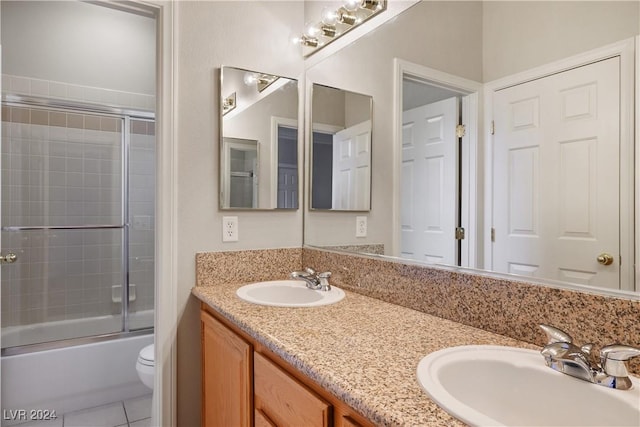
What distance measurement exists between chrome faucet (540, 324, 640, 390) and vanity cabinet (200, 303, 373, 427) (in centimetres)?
38

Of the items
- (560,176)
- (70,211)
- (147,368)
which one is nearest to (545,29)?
(560,176)

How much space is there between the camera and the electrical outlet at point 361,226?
1619 mm

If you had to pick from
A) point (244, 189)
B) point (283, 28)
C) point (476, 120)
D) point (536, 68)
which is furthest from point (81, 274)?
point (536, 68)

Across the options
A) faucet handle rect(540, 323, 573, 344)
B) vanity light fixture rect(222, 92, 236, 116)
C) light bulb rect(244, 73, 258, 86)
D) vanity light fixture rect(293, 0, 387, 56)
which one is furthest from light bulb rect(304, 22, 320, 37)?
faucet handle rect(540, 323, 573, 344)

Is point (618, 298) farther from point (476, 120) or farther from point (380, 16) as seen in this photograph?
point (380, 16)

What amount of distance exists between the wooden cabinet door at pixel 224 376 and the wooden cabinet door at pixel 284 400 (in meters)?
0.06

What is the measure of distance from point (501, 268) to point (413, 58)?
2.61ft

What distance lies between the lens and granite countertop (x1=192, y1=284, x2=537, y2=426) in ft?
2.07

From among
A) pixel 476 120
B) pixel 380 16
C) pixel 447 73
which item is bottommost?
pixel 476 120

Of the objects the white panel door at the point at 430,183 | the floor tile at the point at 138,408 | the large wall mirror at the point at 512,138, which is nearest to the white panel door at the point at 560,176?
the large wall mirror at the point at 512,138

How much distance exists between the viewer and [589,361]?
2.33 ft

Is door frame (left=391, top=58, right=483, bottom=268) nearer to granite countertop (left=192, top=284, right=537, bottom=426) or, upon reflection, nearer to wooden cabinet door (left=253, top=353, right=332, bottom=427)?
granite countertop (left=192, top=284, right=537, bottom=426)

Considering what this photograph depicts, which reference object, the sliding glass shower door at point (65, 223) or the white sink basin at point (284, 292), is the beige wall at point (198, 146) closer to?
the white sink basin at point (284, 292)

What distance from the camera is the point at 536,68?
947mm
